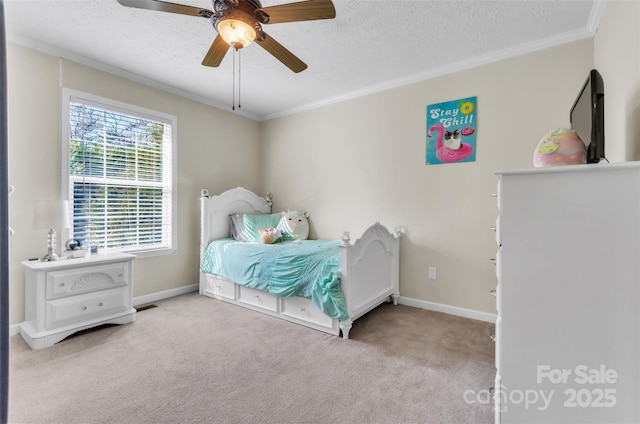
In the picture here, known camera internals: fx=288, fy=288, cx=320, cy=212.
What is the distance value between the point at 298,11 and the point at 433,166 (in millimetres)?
1964

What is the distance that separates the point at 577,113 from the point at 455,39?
1.16m

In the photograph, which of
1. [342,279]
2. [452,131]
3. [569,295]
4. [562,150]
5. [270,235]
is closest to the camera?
[569,295]

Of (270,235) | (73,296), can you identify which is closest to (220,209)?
(270,235)

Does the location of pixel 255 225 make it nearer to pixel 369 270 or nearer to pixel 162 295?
pixel 162 295

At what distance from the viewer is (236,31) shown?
155 cm

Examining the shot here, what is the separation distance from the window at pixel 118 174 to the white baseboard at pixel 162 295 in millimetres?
467

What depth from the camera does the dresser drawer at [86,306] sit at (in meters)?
2.19

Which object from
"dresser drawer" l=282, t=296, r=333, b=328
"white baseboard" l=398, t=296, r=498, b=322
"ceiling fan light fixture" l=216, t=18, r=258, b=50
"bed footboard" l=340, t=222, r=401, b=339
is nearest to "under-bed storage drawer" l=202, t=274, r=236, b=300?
"dresser drawer" l=282, t=296, r=333, b=328

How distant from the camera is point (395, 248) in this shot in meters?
3.04

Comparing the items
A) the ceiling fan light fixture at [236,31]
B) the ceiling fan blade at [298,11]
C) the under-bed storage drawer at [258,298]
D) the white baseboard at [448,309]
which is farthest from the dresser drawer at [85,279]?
the white baseboard at [448,309]

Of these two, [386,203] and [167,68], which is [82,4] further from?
[386,203]

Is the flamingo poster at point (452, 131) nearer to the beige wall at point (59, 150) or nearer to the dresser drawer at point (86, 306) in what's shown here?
the beige wall at point (59, 150)

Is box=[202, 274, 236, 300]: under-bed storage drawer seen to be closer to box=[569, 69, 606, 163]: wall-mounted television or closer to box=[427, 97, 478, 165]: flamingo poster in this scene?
box=[427, 97, 478, 165]: flamingo poster

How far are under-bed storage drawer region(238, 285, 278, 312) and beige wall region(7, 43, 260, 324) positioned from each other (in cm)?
94
